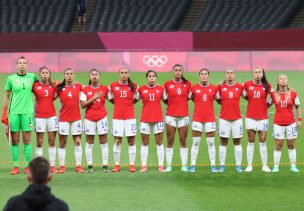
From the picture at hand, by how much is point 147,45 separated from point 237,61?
17.8 feet

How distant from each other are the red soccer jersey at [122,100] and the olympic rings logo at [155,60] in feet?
66.5

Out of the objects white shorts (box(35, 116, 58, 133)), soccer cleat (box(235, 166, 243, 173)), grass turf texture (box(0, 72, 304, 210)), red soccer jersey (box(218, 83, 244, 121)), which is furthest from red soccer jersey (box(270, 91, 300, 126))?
white shorts (box(35, 116, 58, 133))

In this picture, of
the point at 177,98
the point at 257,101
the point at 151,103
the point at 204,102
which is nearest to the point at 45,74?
the point at 151,103

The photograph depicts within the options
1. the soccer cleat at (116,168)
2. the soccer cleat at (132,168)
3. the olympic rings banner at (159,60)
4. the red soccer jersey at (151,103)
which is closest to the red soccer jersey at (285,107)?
the red soccer jersey at (151,103)

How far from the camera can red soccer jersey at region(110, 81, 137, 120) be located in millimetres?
18984

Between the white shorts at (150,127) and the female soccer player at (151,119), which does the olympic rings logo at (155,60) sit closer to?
the female soccer player at (151,119)

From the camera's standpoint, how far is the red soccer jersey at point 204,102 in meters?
19.0

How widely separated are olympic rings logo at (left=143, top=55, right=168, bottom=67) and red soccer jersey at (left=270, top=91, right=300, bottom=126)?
20.7m

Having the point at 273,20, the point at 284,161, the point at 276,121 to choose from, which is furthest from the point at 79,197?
the point at 273,20

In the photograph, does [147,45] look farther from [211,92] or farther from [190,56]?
[211,92]

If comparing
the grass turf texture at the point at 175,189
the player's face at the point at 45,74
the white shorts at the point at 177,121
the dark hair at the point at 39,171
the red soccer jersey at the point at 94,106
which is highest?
the player's face at the point at 45,74

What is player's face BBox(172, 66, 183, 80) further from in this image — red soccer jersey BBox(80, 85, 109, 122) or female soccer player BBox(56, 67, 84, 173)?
female soccer player BBox(56, 67, 84, 173)

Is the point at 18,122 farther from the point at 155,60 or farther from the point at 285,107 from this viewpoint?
the point at 155,60

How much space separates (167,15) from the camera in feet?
165
